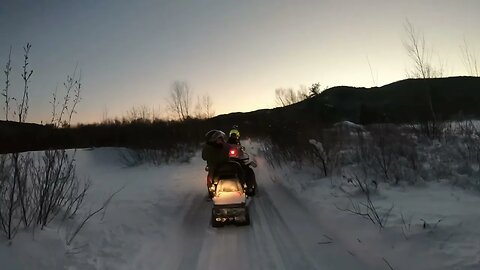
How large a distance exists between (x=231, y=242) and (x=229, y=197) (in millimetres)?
1476

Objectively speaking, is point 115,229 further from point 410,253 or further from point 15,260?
point 410,253

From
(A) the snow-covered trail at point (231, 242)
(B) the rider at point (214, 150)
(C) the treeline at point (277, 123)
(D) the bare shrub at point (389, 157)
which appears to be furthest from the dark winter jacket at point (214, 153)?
(D) the bare shrub at point (389, 157)

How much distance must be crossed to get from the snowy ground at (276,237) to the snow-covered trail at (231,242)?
0.02 meters

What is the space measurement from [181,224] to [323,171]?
5880 millimetres

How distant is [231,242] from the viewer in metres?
7.12

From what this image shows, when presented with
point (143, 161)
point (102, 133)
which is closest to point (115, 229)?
point (143, 161)

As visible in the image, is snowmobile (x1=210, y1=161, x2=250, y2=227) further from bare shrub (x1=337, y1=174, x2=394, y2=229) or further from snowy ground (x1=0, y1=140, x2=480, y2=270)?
bare shrub (x1=337, y1=174, x2=394, y2=229)

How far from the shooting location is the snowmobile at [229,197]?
27.0ft

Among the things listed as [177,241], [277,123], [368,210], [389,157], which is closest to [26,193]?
[177,241]

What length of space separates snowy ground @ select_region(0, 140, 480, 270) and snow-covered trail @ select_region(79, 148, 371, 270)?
0.02 meters

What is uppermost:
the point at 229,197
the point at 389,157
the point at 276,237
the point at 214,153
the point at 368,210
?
the point at 214,153

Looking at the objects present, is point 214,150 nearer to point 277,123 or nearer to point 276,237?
point 276,237

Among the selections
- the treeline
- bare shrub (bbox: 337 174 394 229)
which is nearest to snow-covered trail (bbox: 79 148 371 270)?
bare shrub (bbox: 337 174 394 229)

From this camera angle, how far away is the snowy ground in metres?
5.11
